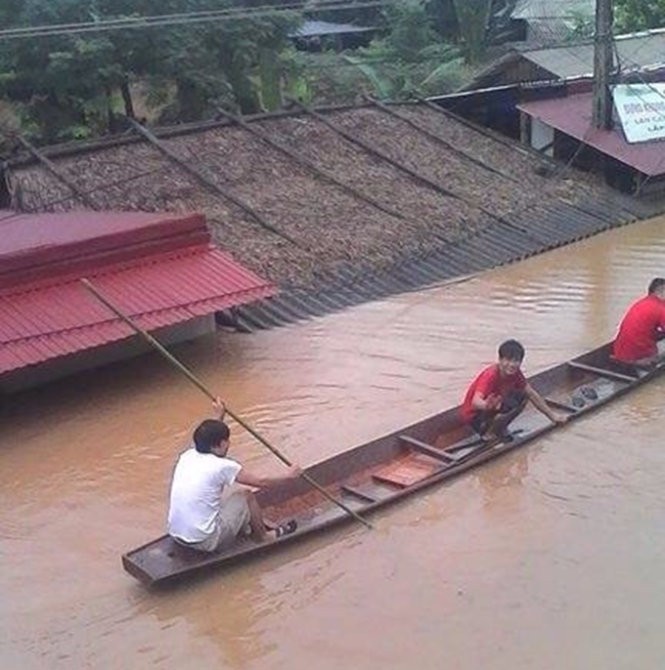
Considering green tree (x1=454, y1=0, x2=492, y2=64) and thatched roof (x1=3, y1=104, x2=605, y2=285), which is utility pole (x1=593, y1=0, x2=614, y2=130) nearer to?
thatched roof (x1=3, y1=104, x2=605, y2=285)

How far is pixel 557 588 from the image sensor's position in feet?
26.5

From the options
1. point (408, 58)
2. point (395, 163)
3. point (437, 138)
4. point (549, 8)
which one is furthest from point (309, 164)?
point (549, 8)

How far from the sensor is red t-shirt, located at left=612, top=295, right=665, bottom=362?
11805 millimetres

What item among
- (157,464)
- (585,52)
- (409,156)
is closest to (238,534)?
(157,464)

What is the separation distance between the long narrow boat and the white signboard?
37.1ft

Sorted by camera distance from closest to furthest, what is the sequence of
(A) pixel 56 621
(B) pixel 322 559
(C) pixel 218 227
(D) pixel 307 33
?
(A) pixel 56 621 → (B) pixel 322 559 → (C) pixel 218 227 → (D) pixel 307 33

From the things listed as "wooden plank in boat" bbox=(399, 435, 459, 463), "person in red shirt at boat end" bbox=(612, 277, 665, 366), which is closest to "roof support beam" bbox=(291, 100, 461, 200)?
"person in red shirt at boat end" bbox=(612, 277, 665, 366)

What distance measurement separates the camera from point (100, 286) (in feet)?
40.4

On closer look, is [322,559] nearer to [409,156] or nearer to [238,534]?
[238,534]

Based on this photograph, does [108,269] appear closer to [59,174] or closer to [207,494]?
[207,494]

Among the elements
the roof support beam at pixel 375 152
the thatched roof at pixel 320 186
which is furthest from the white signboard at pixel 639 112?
the roof support beam at pixel 375 152

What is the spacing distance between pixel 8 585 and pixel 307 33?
2851 centimetres

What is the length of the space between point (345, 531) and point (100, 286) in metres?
4.95

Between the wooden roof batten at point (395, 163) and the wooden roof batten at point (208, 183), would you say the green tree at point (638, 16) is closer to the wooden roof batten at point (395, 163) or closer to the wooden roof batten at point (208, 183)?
the wooden roof batten at point (395, 163)
